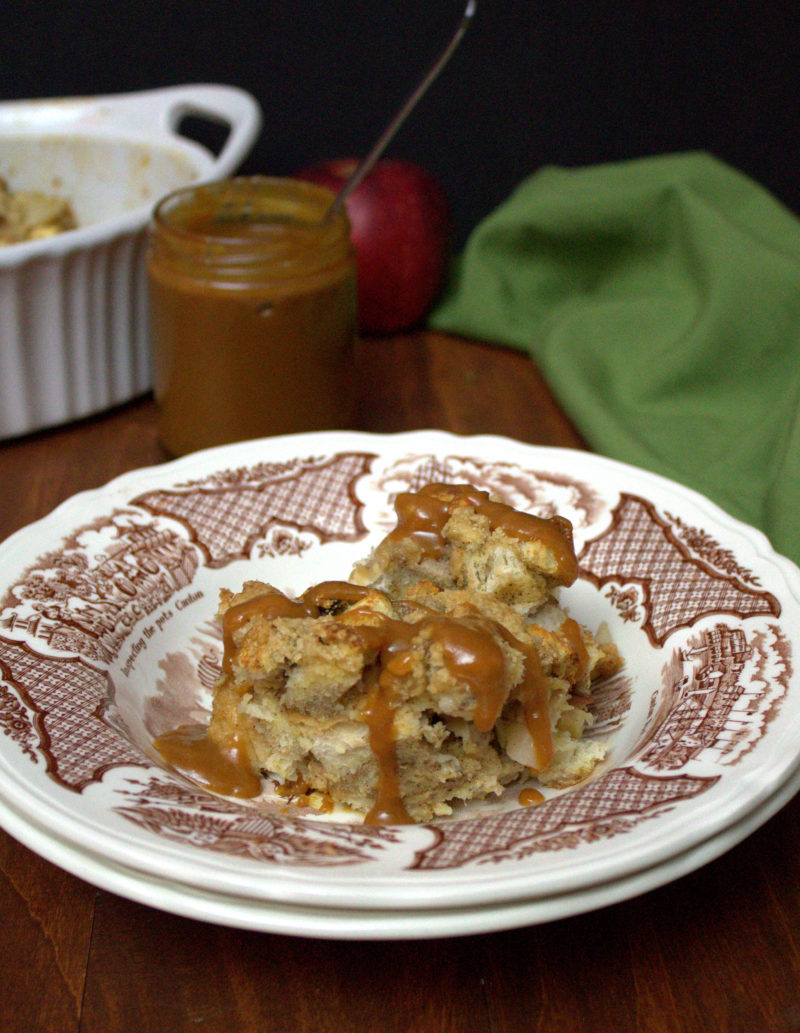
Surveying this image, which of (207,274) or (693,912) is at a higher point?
(207,274)

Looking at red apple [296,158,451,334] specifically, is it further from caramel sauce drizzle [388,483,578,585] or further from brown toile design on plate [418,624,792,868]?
brown toile design on plate [418,624,792,868]

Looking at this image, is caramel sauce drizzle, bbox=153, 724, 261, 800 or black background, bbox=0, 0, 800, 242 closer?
caramel sauce drizzle, bbox=153, 724, 261, 800

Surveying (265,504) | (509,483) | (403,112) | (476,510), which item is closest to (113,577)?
(265,504)

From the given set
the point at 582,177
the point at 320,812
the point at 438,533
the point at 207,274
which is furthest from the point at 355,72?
the point at 320,812

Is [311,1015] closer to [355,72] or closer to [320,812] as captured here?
[320,812]

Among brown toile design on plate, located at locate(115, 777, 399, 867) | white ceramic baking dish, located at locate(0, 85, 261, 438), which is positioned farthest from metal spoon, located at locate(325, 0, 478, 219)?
brown toile design on plate, located at locate(115, 777, 399, 867)

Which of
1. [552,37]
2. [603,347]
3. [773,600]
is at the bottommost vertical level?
[603,347]

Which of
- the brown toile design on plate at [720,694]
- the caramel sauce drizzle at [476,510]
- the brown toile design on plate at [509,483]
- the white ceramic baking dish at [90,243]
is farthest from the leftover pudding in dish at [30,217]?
the brown toile design on plate at [720,694]
